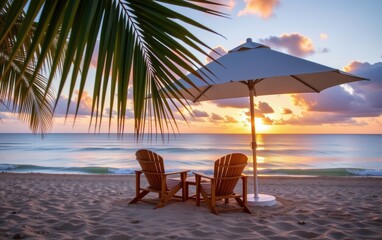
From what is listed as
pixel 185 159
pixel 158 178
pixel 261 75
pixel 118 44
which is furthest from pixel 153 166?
pixel 185 159

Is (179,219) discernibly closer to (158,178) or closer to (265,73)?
(158,178)

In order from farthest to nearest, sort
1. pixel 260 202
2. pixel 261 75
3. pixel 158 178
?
pixel 158 178 < pixel 260 202 < pixel 261 75

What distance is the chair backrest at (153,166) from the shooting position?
16.3 feet

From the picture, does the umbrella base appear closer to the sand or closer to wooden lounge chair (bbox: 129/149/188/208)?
the sand

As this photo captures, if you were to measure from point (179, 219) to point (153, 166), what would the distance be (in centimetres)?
106

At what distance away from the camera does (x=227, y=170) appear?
4.60 meters

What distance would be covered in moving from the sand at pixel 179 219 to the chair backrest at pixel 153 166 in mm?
377

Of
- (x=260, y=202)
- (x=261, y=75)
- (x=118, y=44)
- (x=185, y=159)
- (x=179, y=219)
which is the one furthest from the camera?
(x=185, y=159)

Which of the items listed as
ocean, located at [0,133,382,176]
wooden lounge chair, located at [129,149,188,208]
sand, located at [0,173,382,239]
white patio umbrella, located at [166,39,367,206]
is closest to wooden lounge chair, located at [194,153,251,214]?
sand, located at [0,173,382,239]

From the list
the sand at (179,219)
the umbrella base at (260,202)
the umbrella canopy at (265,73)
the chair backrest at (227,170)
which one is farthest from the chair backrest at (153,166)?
the umbrella base at (260,202)

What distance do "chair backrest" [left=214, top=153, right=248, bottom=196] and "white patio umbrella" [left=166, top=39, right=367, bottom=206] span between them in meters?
0.32

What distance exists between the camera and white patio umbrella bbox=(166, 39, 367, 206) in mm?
3977

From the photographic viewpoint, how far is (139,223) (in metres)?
4.00

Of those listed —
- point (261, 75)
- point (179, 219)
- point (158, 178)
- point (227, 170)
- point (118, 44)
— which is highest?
point (261, 75)
